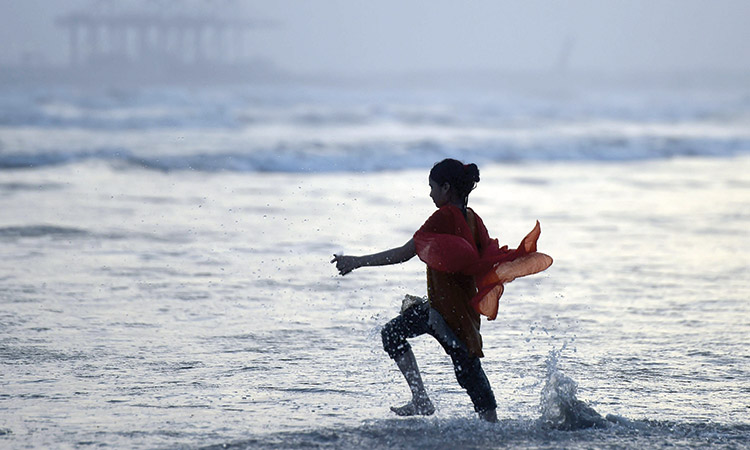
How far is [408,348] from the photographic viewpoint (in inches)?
149

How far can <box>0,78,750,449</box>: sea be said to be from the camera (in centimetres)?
369

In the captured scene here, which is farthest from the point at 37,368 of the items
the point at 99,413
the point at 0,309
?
the point at 0,309

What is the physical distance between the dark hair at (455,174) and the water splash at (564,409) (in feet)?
3.06

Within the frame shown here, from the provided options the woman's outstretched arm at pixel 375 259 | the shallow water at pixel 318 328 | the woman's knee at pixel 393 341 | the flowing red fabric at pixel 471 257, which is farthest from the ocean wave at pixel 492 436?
the woman's outstretched arm at pixel 375 259

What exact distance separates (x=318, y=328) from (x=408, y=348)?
1554mm

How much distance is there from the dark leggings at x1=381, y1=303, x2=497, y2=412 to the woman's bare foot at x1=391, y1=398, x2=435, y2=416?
0.20 metres

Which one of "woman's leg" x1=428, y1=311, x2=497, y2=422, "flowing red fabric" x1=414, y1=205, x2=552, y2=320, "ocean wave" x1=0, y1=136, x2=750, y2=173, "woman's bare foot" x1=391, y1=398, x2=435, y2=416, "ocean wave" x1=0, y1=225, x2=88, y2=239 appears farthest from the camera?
"ocean wave" x1=0, y1=136, x2=750, y2=173

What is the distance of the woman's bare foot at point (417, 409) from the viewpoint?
3.79 m

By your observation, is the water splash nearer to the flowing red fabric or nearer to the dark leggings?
the dark leggings

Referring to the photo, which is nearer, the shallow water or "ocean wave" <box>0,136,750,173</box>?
the shallow water

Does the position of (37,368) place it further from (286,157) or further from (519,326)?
(286,157)

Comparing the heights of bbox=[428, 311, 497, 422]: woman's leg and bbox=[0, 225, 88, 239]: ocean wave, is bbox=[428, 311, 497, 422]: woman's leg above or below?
below

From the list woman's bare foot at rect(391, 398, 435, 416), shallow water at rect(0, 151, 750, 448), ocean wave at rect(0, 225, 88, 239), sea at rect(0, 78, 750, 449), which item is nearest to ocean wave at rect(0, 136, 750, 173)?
sea at rect(0, 78, 750, 449)

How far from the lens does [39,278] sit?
6332mm
